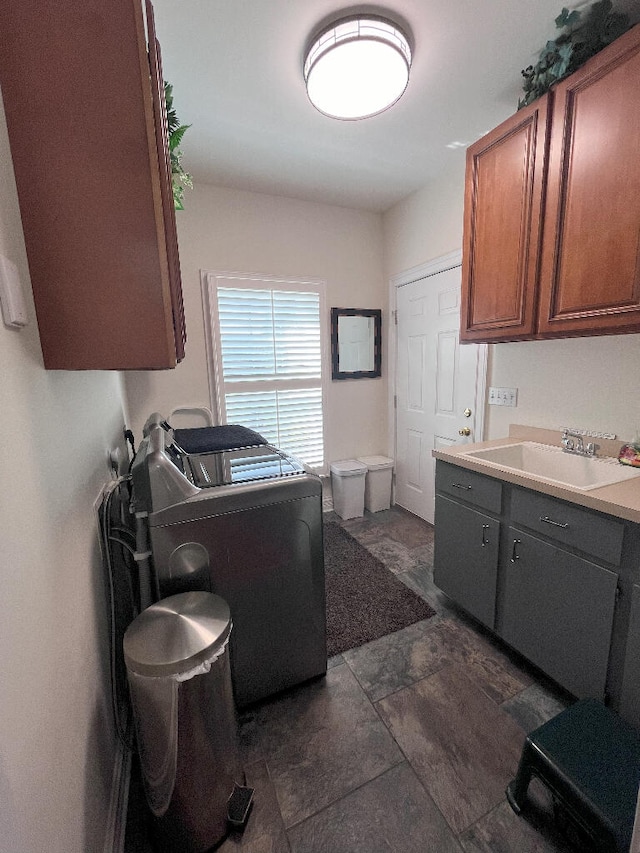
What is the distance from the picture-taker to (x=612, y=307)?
139 cm

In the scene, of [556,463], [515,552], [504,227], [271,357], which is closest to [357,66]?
[504,227]

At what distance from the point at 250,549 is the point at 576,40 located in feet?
7.81

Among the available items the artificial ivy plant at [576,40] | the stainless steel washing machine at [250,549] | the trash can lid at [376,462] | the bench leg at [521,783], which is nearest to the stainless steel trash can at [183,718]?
the stainless steel washing machine at [250,549]

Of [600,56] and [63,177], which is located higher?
[600,56]

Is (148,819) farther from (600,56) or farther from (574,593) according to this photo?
(600,56)

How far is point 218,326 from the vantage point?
2.75 m

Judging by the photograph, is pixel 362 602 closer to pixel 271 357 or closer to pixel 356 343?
pixel 271 357

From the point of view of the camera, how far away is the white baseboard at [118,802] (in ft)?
3.31

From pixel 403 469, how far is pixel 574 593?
2.03m

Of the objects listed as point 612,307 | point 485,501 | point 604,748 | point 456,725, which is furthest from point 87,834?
point 612,307

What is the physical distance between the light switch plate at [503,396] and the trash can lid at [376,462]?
121 cm

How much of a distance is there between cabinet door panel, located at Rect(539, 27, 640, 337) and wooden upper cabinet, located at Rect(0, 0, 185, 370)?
1.59 m

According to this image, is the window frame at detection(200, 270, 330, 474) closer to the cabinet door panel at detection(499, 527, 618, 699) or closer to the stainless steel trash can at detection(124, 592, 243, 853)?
the stainless steel trash can at detection(124, 592, 243, 853)

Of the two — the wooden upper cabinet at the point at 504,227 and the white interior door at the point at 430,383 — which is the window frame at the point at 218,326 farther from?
the wooden upper cabinet at the point at 504,227
